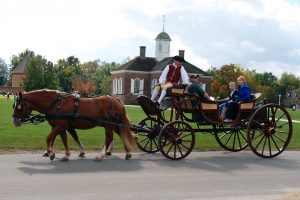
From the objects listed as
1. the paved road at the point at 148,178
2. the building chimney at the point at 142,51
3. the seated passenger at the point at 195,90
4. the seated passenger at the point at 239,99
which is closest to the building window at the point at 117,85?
the building chimney at the point at 142,51

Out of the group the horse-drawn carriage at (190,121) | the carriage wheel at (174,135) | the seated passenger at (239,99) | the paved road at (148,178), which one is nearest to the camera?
the paved road at (148,178)

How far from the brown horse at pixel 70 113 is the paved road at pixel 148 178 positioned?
55 cm

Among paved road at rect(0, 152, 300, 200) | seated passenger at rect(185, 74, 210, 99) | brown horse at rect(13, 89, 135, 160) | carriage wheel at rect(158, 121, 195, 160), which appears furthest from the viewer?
seated passenger at rect(185, 74, 210, 99)

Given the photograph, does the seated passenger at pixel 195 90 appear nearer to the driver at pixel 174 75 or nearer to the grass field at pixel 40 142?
the driver at pixel 174 75

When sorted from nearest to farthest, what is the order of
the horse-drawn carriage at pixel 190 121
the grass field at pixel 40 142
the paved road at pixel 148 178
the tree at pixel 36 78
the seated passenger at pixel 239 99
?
the paved road at pixel 148 178, the horse-drawn carriage at pixel 190 121, the seated passenger at pixel 239 99, the grass field at pixel 40 142, the tree at pixel 36 78

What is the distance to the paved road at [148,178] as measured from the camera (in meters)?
8.01

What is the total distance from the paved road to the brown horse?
1.80 feet

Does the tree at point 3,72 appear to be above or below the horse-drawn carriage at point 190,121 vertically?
above

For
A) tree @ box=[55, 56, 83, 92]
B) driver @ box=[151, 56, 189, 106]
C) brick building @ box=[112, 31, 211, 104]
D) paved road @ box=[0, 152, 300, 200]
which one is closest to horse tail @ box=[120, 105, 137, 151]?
paved road @ box=[0, 152, 300, 200]

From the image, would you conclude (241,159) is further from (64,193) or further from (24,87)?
(24,87)

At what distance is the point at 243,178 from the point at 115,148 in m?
5.15

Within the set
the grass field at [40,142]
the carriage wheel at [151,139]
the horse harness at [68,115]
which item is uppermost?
the horse harness at [68,115]

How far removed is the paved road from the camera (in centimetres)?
801

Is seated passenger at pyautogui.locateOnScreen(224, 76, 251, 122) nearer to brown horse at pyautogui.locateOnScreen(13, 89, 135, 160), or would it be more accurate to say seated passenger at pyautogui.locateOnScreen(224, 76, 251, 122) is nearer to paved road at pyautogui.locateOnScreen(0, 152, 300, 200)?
paved road at pyautogui.locateOnScreen(0, 152, 300, 200)
